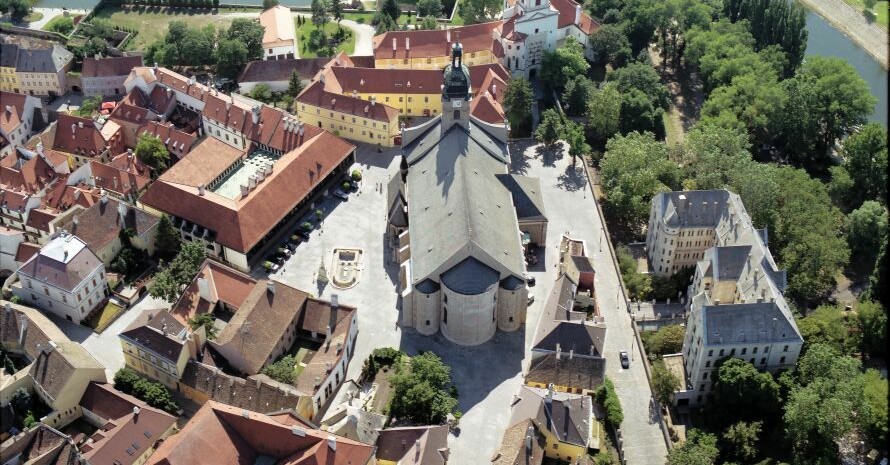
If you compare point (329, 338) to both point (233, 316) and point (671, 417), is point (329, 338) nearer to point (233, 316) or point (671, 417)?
point (233, 316)

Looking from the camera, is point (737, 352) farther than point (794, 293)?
No

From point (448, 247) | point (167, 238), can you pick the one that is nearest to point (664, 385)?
point (448, 247)

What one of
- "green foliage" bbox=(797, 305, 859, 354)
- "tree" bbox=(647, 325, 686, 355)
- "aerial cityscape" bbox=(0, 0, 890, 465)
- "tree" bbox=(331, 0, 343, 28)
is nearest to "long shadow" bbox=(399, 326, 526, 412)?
"aerial cityscape" bbox=(0, 0, 890, 465)

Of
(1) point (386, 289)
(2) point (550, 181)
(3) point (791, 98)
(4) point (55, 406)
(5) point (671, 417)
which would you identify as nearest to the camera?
(4) point (55, 406)

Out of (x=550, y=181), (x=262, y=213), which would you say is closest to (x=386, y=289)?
(x=262, y=213)

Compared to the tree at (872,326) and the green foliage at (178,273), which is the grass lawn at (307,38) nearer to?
the green foliage at (178,273)

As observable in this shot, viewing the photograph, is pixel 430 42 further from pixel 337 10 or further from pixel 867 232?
pixel 867 232

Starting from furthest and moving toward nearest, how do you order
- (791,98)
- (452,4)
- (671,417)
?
1. (452,4)
2. (791,98)
3. (671,417)

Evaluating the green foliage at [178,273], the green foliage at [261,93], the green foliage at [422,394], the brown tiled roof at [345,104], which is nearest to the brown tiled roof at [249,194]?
the green foliage at [178,273]
